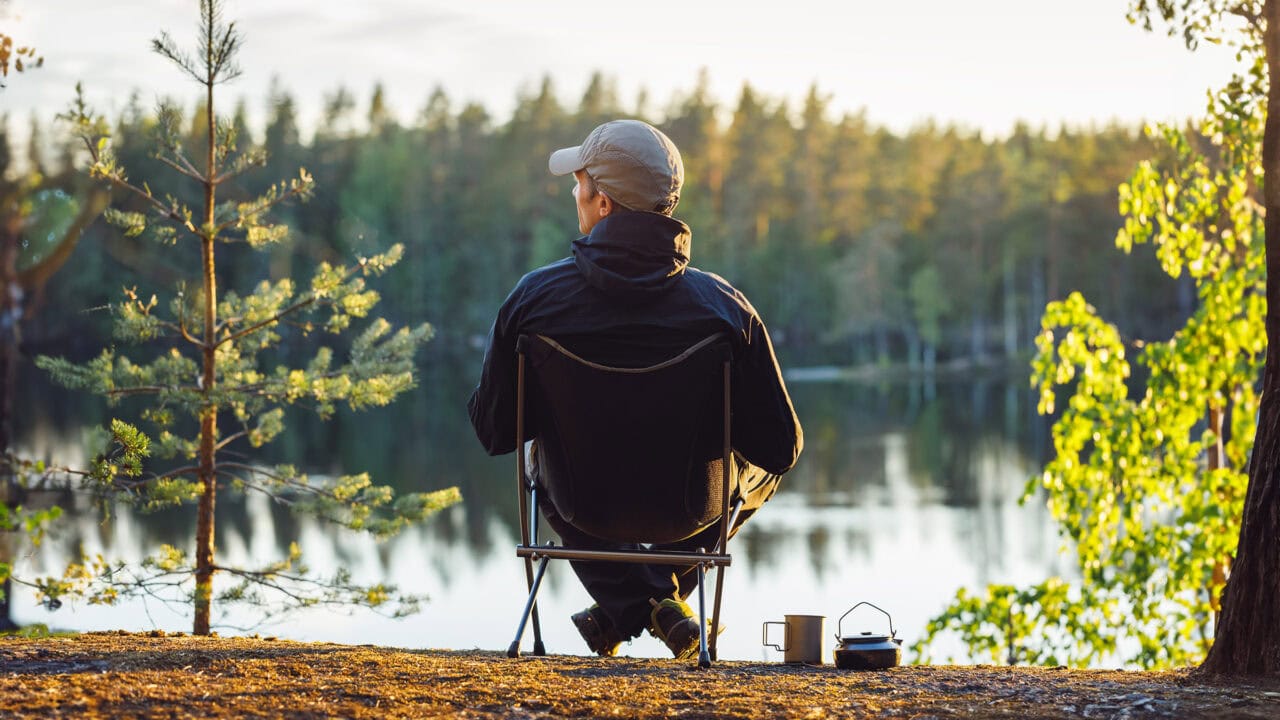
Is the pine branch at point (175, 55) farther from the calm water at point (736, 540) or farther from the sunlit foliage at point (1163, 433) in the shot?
the sunlit foliage at point (1163, 433)

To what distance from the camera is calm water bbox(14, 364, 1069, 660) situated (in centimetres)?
1484

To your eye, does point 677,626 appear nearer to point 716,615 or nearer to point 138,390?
point 716,615

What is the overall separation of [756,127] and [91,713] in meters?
70.2

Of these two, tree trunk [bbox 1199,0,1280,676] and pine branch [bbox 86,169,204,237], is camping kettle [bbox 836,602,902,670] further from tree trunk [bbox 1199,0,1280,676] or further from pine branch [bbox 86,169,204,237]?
pine branch [bbox 86,169,204,237]

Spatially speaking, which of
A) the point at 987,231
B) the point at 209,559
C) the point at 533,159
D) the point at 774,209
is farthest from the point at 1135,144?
the point at 209,559

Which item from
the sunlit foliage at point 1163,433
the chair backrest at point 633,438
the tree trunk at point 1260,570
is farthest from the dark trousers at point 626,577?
the sunlit foliage at point 1163,433

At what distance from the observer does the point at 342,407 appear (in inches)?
1957

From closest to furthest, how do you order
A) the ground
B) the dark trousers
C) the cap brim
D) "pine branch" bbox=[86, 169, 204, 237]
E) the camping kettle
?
the ground, the camping kettle, the cap brim, the dark trousers, "pine branch" bbox=[86, 169, 204, 237]

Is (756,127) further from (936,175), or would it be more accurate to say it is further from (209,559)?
(209,559)

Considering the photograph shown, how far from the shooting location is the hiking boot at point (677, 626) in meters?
3.34

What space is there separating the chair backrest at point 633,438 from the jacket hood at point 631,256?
0.59ft

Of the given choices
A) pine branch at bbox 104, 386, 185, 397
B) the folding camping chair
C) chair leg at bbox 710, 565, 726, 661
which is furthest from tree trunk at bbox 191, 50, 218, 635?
chair leg at bbox 710, 565, 726, 661

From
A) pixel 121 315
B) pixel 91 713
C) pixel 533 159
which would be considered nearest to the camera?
pixel 91 713

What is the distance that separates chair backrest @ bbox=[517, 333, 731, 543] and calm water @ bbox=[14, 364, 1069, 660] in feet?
1.88
